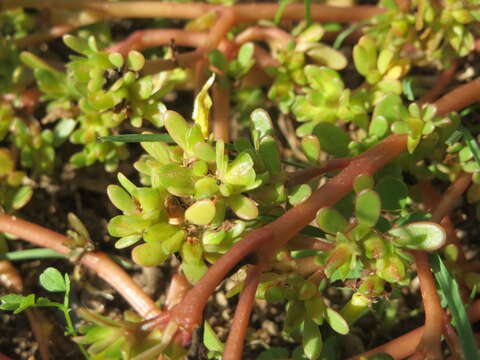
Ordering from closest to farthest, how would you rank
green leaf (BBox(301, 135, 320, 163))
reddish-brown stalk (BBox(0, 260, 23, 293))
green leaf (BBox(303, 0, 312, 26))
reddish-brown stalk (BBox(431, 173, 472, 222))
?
green leaf (BBox(301, 135, 320, 163)) < reddish-brown stalk (BBox(431, 173, 472, 222)) < reddish-brown stalk (BBox(0, 260, 23, 293)) < green leaf (BBox(303, 0, 312, 26))

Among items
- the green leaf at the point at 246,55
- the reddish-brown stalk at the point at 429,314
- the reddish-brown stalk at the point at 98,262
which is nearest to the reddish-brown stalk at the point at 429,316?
the reddish-brown stalk at the point at 429,314

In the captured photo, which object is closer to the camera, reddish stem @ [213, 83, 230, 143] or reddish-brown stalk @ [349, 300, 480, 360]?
reddish-brown stalk @ [349, 300, 480, 360]

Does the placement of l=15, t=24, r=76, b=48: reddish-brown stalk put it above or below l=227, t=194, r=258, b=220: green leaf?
above

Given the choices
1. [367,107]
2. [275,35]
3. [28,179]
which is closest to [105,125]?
[28,179]

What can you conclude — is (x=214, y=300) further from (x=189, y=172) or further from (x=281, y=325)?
(x=189, y=172)

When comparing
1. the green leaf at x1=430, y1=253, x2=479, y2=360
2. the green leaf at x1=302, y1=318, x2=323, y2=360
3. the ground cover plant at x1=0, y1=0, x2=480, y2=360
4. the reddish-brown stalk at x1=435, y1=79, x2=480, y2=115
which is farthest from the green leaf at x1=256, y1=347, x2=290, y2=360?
the reddish-brown stalk at x1=435, y1=79, x2=480, y2=115

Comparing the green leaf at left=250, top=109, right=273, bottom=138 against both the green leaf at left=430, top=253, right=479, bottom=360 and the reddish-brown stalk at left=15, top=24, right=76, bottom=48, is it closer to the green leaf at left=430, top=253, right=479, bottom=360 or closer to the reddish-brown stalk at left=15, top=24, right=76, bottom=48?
the green leaf at left=430, top=253, right=479, bottom=360
